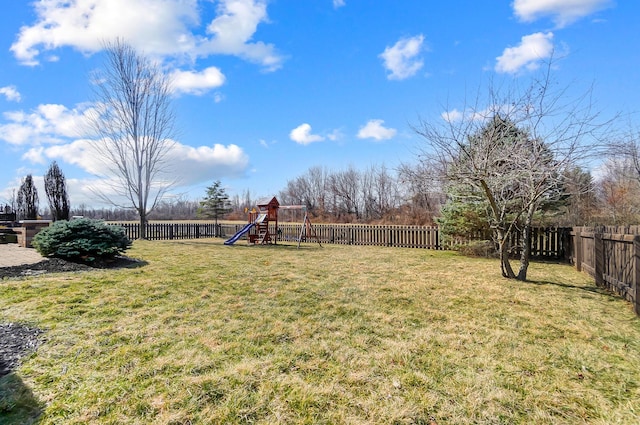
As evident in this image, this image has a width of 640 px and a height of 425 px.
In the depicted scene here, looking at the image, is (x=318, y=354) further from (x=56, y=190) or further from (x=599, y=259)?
(x=56, y=190)

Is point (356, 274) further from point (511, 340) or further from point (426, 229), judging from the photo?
point (426, 229)

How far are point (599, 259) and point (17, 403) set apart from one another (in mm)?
8181

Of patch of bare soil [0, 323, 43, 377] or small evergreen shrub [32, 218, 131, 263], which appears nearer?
patch of bare soil [0, 323, 43, 377]

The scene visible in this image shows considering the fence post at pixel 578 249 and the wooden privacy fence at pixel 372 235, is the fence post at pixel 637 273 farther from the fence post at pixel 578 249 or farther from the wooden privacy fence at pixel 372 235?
the wooden privacy fence at pixel 372 235

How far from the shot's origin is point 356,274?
23.4 ft

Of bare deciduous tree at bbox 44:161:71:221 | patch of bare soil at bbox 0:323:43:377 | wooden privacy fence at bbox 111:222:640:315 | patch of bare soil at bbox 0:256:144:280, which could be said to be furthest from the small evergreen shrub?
bare deciduous tree at bbox 44:161:71:221

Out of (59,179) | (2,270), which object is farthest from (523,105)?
(59,179)

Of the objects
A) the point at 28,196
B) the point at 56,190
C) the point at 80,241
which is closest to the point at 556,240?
the point at 80,241

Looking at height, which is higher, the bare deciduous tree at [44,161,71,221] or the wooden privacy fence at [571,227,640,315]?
the bare deciduous tree at [44,161,71,221]

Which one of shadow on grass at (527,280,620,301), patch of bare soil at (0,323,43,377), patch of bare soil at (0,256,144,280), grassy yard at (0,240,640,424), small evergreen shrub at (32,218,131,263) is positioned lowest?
shadow on grass at (527,280,620,301)

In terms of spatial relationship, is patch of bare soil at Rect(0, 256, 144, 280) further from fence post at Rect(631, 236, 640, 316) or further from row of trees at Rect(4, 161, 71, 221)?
row of trees at Rect(4, 161, 71, 221)

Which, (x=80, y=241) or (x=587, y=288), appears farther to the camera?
(x=80, y=241)

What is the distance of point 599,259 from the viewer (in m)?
6.10

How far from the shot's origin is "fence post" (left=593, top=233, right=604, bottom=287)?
19.7 ft
